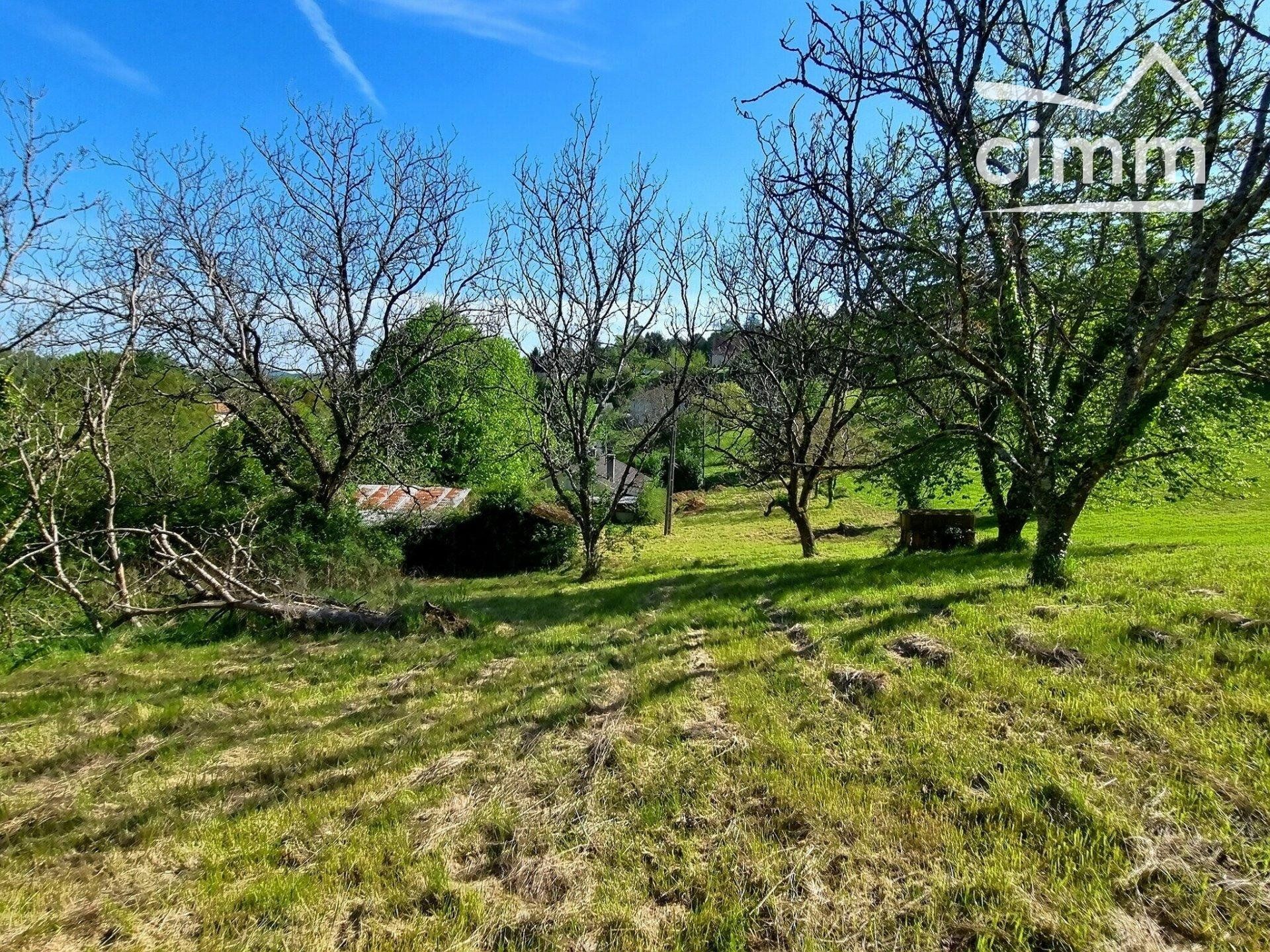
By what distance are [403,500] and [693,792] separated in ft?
48.4

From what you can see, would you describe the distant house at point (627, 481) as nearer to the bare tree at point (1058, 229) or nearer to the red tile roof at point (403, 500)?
the red tile roof at point (403, 500)

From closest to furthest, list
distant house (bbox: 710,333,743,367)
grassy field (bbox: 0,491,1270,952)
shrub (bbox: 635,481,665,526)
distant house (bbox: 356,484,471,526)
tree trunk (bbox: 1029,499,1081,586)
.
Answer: grassy field (bbox: 0,491,1270,952) → tree trunk (bbox: 1029,499,1081,586) → distant house (bbox: 356,484,471,526) → distant house (bbox: 710,333,743,367) → shrub (bbox: 635,481,665,526)

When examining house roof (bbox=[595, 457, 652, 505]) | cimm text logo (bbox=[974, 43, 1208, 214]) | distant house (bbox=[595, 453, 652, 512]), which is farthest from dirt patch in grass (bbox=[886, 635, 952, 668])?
house roof (bbox=[595, 457, 652, 505])

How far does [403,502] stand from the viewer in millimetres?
15688

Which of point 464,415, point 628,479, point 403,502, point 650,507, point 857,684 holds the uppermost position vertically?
point 464,415

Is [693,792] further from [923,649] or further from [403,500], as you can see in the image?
[403,500]

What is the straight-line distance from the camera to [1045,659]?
3.68m

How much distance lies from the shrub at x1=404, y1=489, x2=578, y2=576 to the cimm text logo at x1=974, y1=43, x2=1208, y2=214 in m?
12.0

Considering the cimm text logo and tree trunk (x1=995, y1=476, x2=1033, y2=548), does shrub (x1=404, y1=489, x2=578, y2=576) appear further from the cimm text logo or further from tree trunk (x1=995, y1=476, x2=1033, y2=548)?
the cimm text logo

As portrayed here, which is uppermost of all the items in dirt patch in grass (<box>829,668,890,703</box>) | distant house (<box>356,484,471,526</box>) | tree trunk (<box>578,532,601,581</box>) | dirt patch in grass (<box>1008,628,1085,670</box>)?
distant house (<box>356,484,471,526</box>)

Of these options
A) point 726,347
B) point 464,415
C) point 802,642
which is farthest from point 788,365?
point 464,415

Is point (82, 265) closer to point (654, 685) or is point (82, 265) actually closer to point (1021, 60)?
point (654, 685)

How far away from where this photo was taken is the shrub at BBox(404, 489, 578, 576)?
15469mm

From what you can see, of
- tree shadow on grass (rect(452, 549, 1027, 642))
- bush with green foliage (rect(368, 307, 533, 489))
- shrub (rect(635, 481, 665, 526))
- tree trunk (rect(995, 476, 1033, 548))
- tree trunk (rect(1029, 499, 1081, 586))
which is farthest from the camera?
shrub (rect(635, 481, 665, 526))
